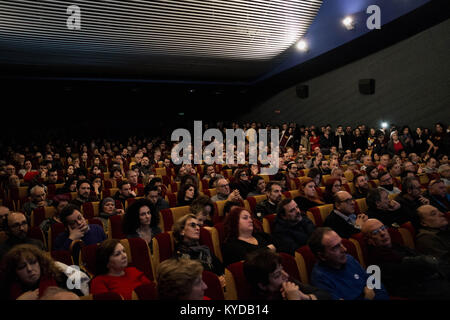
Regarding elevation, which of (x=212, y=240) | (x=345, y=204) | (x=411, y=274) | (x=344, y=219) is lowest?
(x=411, y=274)

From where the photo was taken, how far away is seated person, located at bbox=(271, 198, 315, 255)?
237 centimetres

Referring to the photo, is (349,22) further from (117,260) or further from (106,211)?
(117,260)

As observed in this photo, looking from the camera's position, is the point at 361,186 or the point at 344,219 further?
the point at 361,186

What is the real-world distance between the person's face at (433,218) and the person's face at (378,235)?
1.72 ft

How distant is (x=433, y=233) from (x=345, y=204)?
60 cm

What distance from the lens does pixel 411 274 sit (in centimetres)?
177

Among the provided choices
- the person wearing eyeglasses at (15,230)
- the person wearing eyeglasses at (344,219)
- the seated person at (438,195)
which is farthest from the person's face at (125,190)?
the seated person at (438,195)

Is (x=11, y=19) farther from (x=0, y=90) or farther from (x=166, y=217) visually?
(x=166, y=217)

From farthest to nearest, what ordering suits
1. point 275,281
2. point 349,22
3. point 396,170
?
→ point 349,22
point 396,170
point 275,281

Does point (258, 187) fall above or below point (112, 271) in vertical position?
above

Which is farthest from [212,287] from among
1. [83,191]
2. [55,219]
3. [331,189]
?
[83,191]

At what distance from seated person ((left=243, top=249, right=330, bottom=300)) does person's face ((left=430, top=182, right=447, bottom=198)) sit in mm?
2138

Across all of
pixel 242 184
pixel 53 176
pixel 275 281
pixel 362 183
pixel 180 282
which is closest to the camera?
pixel 180 282

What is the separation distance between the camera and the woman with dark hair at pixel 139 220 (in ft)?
8.05
